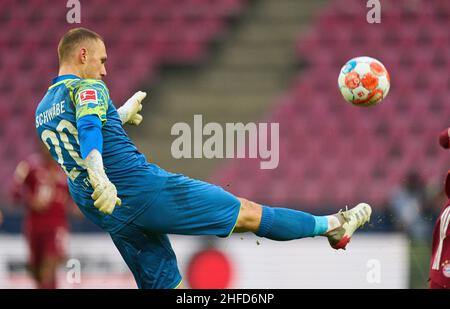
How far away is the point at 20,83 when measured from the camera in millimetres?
13570

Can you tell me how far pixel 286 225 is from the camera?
196 inches

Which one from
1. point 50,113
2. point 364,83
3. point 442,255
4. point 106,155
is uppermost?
point 364,83

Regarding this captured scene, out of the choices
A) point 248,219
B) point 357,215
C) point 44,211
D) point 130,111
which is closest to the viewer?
point 248,219

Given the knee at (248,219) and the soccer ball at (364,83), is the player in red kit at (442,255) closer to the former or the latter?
the soccer ball at (364,83)

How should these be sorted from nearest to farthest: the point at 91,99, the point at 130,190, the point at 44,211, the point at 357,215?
the point at 91,99, the point at 130,190, the point at 357,215, the point at 44,211

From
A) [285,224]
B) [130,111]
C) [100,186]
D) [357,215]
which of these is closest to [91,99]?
[100,186]

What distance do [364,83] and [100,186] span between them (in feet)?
6.50

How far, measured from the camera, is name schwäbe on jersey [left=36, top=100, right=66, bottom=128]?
191 inches

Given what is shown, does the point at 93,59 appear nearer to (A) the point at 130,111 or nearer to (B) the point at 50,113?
(B) the point at 50,113

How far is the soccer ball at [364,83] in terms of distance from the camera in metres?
5.57

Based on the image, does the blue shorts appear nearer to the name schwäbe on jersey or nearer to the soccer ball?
the name schwäbe on jersey

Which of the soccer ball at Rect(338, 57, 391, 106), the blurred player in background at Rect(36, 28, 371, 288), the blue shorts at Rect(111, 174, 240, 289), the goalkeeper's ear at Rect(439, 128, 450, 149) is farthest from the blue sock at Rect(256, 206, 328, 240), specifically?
the soccer ball at Rect(338, 57, 391, 106)

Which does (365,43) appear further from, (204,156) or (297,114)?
(204,156)

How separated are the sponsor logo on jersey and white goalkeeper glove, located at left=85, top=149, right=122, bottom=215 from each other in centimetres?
28
